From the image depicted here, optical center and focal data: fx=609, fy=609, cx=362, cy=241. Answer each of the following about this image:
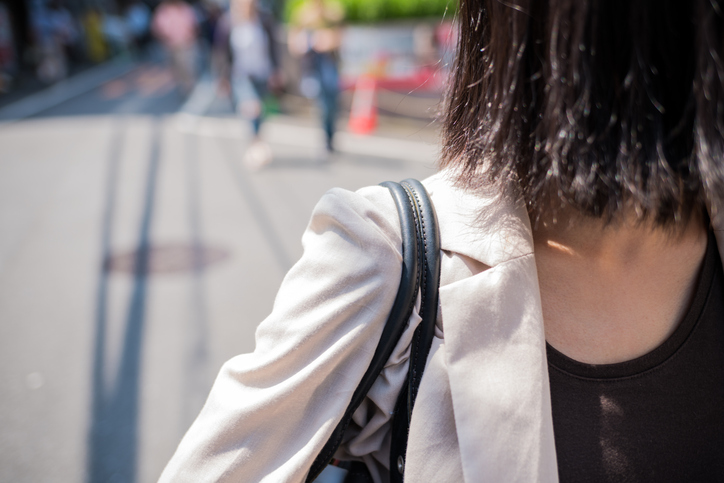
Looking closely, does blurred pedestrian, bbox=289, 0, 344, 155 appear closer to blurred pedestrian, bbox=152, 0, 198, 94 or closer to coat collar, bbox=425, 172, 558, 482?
coat collar, bbox=425, 172, 558, 482

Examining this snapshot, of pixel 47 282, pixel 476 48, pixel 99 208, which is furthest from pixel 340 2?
pixel 476 48

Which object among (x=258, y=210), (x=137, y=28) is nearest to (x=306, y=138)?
(x=258, y=210)

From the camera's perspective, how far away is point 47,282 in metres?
5.02

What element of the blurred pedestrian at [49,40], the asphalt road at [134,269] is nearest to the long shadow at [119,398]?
the asphalt road at [134,269]

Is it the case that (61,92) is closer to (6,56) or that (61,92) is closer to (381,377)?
(6,56)

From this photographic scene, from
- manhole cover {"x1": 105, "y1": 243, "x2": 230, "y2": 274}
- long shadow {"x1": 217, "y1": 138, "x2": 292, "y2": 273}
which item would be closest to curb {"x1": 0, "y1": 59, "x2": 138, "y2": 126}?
long shadow {"x1": 217, "y1": 138, "x2": 292, "y2": 273}

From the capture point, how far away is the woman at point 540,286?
96cm

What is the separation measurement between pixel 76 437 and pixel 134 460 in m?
0.40

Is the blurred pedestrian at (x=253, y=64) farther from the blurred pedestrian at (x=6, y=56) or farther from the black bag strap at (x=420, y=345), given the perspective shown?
the blurred pedestrian at (x=6, y=56)

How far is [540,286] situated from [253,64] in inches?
321

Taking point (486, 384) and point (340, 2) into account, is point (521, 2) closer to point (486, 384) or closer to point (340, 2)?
point (486, 384)

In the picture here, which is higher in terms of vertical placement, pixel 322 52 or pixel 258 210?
pixel 322 52

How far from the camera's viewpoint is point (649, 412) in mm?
1153

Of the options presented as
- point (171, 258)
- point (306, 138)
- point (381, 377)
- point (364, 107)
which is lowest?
point (306, 138)
